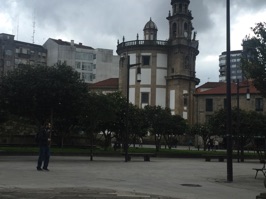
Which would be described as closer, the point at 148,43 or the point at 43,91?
the point at 43,91

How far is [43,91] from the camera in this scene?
933 inches

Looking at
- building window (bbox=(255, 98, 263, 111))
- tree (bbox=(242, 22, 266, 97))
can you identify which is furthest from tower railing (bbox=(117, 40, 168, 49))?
tree (bbox=(242, 22, 266, 97))

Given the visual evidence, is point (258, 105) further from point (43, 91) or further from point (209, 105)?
point (43, 91)

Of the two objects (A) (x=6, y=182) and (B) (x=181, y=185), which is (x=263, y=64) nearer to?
(B) (x=181, y=185)

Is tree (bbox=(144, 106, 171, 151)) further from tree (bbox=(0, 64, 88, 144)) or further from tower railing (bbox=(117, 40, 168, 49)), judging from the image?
tower railing (bbox=(117, 40, 168, 49))

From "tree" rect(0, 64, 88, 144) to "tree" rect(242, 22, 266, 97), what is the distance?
1104 centimetres

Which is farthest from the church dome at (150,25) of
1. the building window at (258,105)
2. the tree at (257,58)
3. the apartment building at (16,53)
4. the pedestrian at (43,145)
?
the pedestrian at (43,145)

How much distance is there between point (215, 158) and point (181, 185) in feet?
62.3

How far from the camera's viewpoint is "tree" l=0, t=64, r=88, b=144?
23781 mm

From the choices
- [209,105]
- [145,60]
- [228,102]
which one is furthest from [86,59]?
[228,102]

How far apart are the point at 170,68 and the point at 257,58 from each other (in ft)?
200

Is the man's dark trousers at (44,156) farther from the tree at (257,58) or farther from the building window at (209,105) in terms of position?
the building window at (209,105)

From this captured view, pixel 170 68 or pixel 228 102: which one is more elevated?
pixel 170 68

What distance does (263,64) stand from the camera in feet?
51.4
